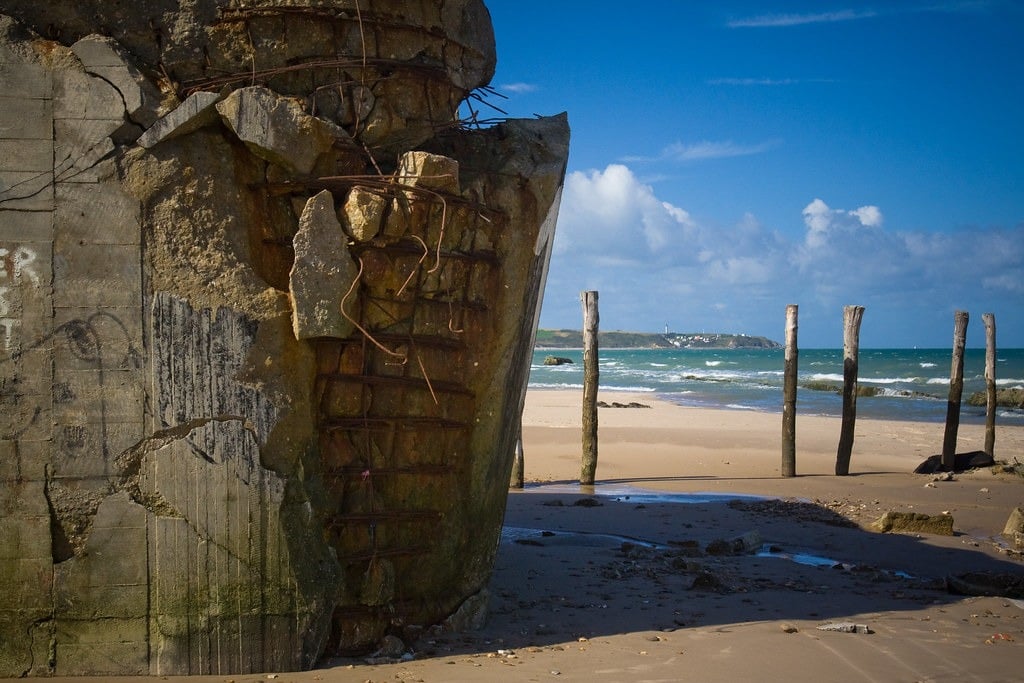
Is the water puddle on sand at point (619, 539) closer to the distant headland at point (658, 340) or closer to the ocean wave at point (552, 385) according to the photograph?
the ocean wave at point (552, 385)

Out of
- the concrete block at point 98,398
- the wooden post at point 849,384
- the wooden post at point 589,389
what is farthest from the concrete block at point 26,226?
the wooden post at point 849,384

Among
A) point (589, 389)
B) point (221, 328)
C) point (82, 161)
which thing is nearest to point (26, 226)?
point (82, 161)

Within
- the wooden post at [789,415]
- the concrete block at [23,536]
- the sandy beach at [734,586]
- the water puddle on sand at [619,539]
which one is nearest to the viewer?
the concrete block at [23,536]

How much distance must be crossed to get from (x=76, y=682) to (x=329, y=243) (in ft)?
8.16

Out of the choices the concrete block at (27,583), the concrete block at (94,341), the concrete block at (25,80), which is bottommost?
the concrete block at (27,583)

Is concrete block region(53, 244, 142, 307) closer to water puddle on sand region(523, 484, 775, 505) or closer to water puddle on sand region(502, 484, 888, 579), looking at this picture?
water puddle on sand region(502, 484, 888, 579)

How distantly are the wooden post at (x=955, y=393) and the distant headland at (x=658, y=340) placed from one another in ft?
331

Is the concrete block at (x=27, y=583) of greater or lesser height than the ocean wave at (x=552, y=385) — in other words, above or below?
above

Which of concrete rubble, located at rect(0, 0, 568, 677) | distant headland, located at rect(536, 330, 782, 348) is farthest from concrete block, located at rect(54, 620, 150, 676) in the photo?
distant headland, located at rect(536, 330, 782, 348)

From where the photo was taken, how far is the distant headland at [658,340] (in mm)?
121419

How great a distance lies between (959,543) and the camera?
925cm

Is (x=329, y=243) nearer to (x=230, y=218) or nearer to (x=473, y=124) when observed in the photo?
(x=230, y=218)

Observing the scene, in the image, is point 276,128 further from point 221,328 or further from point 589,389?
point 589,389

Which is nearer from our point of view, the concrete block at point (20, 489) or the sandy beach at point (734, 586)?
the concrete block at point (20, 489)
